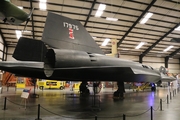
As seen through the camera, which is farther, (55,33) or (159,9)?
(159,9)

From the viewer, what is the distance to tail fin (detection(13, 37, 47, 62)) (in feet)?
26.1

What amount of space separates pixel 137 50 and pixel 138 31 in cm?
801

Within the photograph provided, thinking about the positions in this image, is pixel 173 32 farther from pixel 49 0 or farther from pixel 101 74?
pixel 101 74

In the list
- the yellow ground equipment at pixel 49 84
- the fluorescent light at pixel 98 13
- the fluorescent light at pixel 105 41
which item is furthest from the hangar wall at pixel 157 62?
the yellow ground equipment at pixel 49 84

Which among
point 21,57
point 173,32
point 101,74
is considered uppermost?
point 173,32

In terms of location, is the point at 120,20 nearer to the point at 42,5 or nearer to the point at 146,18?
the point at 146,18

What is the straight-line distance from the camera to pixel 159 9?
64.9 ft

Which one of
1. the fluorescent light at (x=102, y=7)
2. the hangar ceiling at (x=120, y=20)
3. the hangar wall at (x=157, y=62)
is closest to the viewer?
the hangar ceiling at (x=120, y=20)

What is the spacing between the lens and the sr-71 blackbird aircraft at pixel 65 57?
233 inches

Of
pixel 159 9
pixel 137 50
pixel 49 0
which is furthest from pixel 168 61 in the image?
pixel 49 0

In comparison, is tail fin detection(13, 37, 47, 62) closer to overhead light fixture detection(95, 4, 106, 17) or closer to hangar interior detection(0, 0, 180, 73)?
hangar interior detection(0, 0, 180, 73)

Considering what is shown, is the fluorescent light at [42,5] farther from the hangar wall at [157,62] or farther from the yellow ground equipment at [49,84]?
the hangar wall at [157,62]

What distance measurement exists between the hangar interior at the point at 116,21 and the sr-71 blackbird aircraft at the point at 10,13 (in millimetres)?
14109

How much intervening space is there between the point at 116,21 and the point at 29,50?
15720 millimetres
